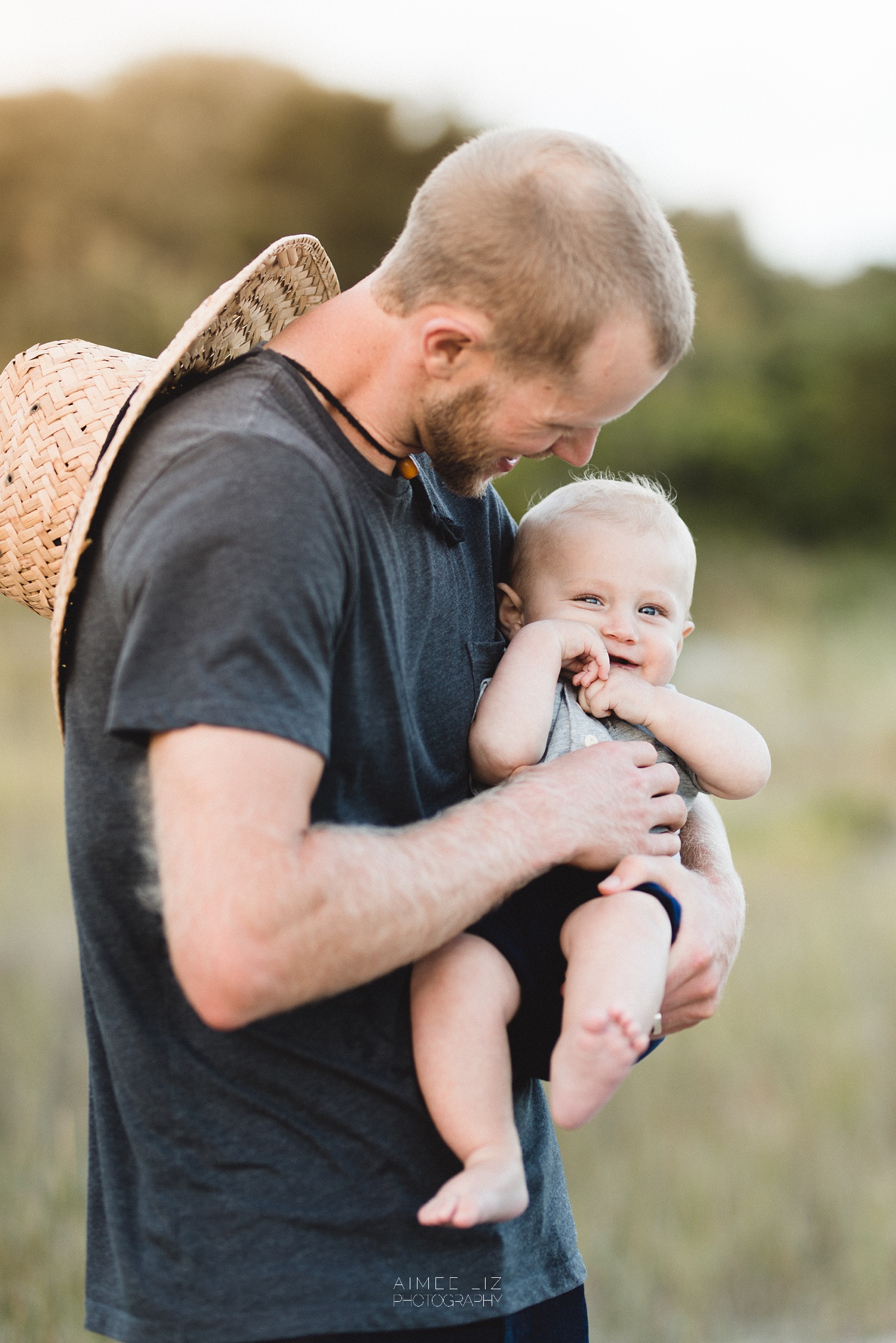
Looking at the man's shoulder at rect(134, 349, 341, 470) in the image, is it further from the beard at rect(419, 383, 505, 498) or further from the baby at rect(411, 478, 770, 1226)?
the baby at rect(411, 478, 770, 1226)

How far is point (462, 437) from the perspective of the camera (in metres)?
1.47

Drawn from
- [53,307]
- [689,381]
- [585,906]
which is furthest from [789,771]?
[585,906]

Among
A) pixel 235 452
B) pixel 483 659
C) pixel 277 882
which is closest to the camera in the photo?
pixel 277 882

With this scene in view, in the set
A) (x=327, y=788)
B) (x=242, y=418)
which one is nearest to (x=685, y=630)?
(x=327, y=788)

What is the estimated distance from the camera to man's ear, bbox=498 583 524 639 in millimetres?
1896

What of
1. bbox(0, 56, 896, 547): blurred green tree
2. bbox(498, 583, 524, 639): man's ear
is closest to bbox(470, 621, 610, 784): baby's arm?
bbox(498, 583, 524, 639): man's ear

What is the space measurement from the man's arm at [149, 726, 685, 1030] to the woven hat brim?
31cm

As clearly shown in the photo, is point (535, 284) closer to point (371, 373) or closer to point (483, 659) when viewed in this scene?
point (371, 373)

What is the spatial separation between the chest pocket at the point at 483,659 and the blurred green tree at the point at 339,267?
32.5 feet

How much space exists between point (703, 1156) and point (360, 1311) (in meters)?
4.73

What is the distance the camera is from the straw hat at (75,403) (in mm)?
1345

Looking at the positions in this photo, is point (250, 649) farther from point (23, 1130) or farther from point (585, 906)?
point (23, 1130)

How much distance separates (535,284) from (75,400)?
0.58m

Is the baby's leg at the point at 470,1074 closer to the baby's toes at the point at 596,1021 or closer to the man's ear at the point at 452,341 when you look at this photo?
the baby's toes at the point at 596,1021
